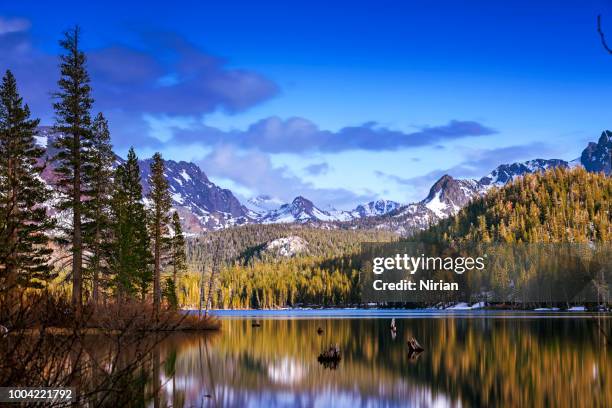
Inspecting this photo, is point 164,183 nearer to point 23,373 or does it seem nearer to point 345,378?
point 345,378

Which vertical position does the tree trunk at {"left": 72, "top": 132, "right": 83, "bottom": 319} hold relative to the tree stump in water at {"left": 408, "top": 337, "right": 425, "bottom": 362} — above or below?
above

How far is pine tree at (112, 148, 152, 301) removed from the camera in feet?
214

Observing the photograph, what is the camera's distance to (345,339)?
207ft

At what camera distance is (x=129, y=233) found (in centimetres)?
6775

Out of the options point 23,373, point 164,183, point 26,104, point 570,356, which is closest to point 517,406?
point 570,356

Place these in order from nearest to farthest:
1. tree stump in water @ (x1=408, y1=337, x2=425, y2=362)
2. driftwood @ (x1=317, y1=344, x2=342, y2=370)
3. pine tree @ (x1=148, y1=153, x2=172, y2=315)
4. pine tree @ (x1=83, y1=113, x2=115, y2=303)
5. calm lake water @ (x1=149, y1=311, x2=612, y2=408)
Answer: calm lake water @ (x1=149, y1=311, x2=612, y2=408) → driftwood @ (x1=317, y1=344, x2=342, y2=370) → tree stump in water @ (x1=408, y1=337, x2=425, y2=362) → pine tree @ (x1=83, y1=113, x2=115, y2=303) → pine tree @ (x1=148, y1=153, x2=172, y2=315)

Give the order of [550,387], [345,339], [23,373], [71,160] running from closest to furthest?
1. [23,373]
2. [550,387]
3. [71,160]
4. [345,339]

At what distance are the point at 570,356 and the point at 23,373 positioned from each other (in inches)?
1553

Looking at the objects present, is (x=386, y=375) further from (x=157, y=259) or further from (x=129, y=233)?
(x=157, y=259)

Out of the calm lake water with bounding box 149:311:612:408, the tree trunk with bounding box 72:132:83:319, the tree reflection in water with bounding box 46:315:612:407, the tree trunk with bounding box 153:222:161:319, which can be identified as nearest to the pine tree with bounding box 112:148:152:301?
the tree trunk with bounding box 153:222:161:319

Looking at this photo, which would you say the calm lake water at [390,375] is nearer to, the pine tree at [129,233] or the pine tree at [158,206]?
the pine tree at [129,233]

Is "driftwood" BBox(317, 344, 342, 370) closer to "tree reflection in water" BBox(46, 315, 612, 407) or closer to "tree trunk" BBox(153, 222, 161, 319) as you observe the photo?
"tree reflection in water" BBox(46, 315, 612, 407)

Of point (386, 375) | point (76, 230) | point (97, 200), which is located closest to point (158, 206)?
point (97, 200)

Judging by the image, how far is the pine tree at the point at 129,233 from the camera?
65250 millimetres
